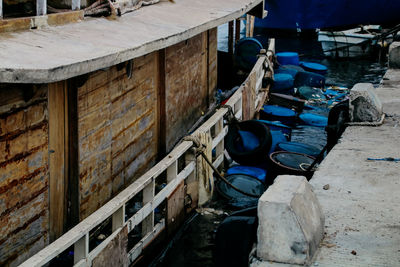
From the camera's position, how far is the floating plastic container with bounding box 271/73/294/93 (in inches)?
689

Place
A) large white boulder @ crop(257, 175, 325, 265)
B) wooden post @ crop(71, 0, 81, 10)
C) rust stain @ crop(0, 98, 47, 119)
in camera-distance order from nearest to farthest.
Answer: large white boulder @ crop(257, 175, 325, 265) → rust stain @ crop(0, 98, 47, 119) → wooden post @ crop(71, 0, 81, 10)

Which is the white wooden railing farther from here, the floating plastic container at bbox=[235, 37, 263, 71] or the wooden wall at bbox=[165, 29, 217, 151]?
the floating plastic container at bbox=[235, 37, 263, 71]

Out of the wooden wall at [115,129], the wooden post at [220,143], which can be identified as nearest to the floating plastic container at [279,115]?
the wooden post at [220,143]

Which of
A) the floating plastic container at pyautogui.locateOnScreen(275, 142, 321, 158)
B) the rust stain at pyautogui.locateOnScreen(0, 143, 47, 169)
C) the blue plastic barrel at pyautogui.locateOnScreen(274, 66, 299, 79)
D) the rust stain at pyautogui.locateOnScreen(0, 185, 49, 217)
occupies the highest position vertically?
the rust stain at pyautogui.locateOnScreen(0, 143, 47, 169)

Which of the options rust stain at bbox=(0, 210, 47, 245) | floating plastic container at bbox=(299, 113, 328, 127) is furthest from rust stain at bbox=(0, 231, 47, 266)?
floating plastic container at bbox=(299, 113, 328, 127)

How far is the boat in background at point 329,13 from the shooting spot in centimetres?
3250

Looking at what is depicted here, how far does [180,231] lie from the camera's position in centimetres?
882

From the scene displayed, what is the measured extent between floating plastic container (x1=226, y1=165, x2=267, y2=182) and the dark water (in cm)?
80

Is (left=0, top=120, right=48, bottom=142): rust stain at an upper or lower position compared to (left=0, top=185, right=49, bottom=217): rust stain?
upper

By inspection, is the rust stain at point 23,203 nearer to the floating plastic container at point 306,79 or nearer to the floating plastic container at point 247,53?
the floating plastic container at point 247,53

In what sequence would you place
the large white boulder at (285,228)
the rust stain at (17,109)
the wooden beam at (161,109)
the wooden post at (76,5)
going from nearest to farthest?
the large white boulder at (285,228) < the rust stain at (17,109) < the wooden post at (76,5) < the wooden beam at (161,109)

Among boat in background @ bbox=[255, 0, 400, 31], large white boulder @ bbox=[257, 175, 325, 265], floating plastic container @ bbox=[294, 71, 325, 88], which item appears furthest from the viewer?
boat in background @ bbox=[255, 0, 400, 31]

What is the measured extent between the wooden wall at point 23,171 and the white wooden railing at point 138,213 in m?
0.61

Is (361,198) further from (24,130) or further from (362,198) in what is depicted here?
(24,130)
